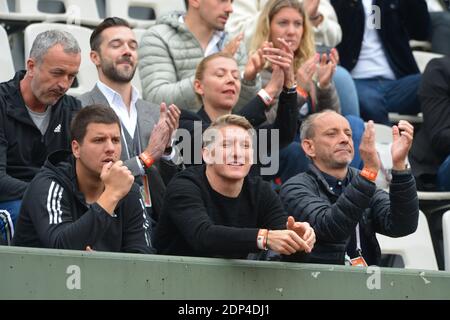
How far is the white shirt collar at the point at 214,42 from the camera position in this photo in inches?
335

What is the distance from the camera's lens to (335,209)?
22.0 ft

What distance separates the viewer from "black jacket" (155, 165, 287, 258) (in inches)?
240

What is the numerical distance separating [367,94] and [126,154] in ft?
8.57

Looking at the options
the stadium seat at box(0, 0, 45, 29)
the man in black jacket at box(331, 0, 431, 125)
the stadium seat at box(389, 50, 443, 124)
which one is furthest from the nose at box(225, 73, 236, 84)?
the stadium seat at box(389, 50, 443, 124)

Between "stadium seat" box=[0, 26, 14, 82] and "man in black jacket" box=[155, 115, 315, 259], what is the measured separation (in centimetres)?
186

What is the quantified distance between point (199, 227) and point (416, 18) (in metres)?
4.53

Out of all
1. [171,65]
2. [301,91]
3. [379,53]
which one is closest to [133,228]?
[171,65]

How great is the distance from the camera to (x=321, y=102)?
862 cm

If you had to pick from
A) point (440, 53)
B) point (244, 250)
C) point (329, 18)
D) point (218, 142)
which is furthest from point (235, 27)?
point (244, 250)

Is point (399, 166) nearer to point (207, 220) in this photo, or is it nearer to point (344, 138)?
point (344, 138)

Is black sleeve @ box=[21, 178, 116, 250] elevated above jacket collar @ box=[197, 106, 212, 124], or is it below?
below

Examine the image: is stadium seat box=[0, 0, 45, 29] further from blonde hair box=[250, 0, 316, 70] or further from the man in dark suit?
blonde hair box=[250, 0, 316, 70]

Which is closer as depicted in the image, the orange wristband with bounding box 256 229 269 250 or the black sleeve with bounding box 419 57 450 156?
the orange wristband with bounding box 256 229 269 250

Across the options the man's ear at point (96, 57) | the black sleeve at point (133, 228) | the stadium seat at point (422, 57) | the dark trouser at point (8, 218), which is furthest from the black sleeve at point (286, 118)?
the stadium seat at point (422, 57)
